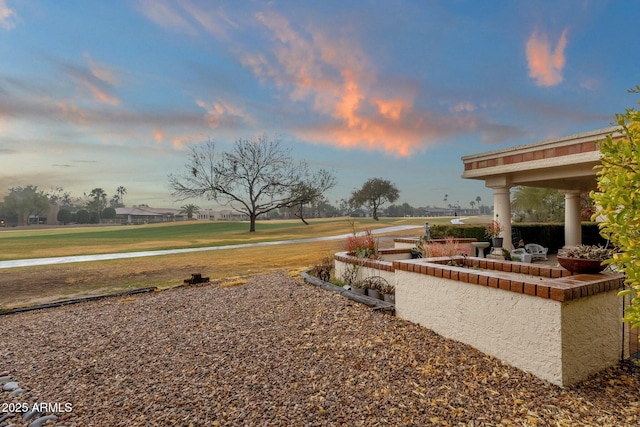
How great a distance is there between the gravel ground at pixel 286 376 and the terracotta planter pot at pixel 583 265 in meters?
1.10

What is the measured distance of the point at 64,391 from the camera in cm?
303

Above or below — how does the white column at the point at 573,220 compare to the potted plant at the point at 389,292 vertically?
above

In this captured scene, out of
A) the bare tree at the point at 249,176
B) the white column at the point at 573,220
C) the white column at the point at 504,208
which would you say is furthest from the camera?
the bare tree at the point at 249,176

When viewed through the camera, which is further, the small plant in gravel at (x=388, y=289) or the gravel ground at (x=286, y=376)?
the small plant in gravel at (x=388, y=289)

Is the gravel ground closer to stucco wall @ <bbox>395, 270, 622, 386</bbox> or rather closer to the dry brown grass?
stucco wall @ <bbox>395, 270, 622, 386</bbox>

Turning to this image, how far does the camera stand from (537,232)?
47.5 feet

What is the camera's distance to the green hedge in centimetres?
1183

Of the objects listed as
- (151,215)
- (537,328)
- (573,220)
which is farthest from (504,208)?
(151,215)

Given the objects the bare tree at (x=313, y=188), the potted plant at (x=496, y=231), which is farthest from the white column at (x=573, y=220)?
the bare tree at (x=313, y=188)

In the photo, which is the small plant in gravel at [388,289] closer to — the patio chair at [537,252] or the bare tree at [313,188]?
the patio chair at [537,252]

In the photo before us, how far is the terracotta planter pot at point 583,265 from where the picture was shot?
3562 mm

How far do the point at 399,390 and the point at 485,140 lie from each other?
15.1m

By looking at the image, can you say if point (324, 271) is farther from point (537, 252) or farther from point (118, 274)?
point (537, 252)

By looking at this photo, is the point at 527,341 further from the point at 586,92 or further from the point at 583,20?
the point at 586,92
